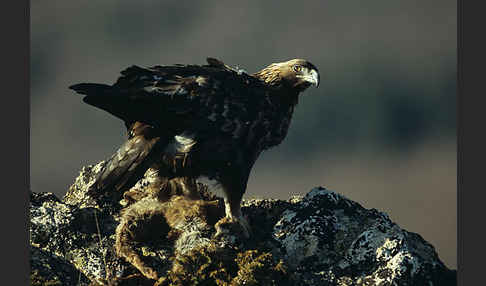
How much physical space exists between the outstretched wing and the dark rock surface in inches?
47.8

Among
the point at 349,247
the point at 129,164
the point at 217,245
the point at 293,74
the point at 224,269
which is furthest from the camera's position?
Result: the point at 293,74

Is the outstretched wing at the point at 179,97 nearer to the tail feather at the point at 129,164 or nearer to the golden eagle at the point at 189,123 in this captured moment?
the golden eagle at the point at 189,123

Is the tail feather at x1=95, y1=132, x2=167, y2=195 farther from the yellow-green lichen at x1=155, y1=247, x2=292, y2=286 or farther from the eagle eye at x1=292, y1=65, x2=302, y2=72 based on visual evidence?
the eagle eye at x1=292, y1=65, x2=302, y2=72

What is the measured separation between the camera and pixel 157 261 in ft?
38.2

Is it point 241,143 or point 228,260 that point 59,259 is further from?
point 241,143

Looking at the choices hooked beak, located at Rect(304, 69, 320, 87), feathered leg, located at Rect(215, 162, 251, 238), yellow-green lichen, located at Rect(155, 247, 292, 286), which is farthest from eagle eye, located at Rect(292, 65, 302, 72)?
yellow-green lichen, located at Rect(155, 247, 292, 286)

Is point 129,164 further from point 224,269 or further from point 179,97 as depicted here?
point 224,269

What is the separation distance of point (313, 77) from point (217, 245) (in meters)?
3.73

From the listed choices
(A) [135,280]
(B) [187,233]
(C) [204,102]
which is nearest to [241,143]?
(C) [204,102]

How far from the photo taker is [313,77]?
45.9 feet

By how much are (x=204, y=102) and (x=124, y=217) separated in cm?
200

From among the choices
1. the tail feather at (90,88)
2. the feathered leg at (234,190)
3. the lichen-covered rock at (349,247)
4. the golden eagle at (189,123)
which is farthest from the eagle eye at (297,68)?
the tail feather at (90,88)

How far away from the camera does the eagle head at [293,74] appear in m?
14.2

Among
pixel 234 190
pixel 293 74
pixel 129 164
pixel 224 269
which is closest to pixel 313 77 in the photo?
pixel 293 74
